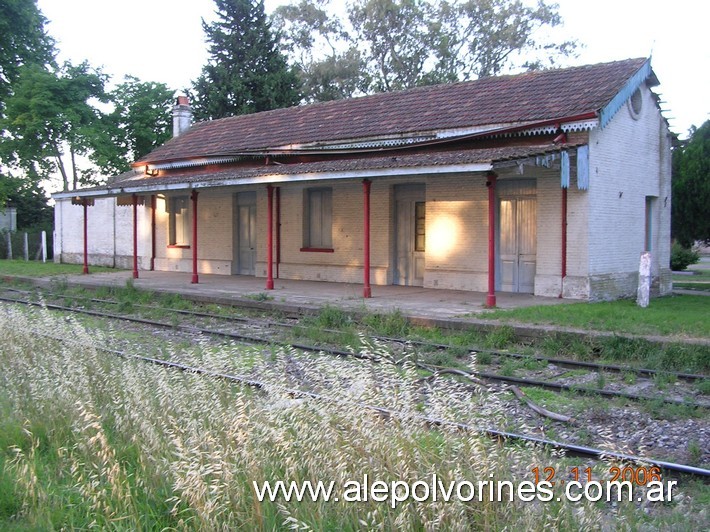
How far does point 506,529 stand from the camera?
355cm

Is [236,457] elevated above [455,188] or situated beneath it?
situated beneath

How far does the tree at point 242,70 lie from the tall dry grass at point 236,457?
31660 millimetres

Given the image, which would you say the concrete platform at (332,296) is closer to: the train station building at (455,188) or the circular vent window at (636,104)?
the train station building at (455,188)

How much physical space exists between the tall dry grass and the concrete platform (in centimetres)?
745

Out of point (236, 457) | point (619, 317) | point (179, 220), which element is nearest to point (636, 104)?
point (619, 317)

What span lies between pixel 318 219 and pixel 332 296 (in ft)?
17.0

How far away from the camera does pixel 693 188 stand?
25.1m

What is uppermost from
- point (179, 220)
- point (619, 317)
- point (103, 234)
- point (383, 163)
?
point (383, 163)

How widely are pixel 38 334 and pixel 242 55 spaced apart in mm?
30944

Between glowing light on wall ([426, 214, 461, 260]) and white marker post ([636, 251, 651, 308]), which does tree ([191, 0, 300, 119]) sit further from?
white marker post ([636, 251, 651, 308])

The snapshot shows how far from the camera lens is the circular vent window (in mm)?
16875

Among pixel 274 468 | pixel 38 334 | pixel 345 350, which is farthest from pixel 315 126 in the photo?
pixel 274 468

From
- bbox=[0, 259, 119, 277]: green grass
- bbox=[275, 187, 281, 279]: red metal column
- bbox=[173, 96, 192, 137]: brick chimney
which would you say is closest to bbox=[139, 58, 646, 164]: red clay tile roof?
bbox=[275, 187, 281, 279]: red metal column

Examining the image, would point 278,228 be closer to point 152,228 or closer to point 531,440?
point 152,228
